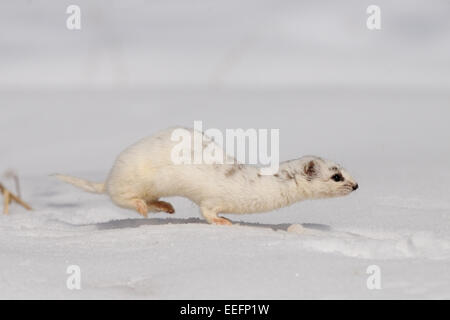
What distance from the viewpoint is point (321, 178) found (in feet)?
18.5

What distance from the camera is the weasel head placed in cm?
563

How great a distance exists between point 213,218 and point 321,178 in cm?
77

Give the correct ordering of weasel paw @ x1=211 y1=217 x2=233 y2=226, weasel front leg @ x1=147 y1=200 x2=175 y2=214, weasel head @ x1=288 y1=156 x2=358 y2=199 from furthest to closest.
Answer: weasel front leg @ x1=147 y1=200 x2=175 y2=214, weasel head @ x1=288 y1=156 x2=358 y2=199, weasel paw @ x1=211 y1=217 x2=233 y2=226

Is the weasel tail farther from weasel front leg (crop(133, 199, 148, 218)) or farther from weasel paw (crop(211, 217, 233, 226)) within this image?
weasel paw (crop(211, 217, 233, 226))

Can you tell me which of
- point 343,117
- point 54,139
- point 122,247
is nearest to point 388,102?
point 343,117

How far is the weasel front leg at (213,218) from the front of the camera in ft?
17.8

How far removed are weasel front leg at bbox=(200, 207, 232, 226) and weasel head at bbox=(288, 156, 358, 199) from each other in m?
0.57

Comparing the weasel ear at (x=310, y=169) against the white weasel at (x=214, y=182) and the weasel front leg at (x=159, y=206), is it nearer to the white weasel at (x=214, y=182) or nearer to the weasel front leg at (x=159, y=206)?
the white weasel at (x=214, y=182)

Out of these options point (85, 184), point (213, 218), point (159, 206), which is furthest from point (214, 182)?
point (85, 184)

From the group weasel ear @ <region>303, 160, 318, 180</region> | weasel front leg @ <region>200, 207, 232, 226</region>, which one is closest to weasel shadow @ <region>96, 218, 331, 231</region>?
weasel front leg @ <region>200, 207, 232, 226</region>

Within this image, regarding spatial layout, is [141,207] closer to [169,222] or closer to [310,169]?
[169,222]

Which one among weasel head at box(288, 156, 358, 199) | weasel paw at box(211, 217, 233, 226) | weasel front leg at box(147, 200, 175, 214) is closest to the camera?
weasel paw at box(211, 217, 233, 226)

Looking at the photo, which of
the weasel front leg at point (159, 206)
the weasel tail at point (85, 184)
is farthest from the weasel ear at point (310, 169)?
the weasel tail at point (85, 184)

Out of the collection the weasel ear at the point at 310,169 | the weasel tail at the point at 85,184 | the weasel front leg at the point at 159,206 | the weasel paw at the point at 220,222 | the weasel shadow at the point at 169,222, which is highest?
the weasel ear at the point at 310,169
